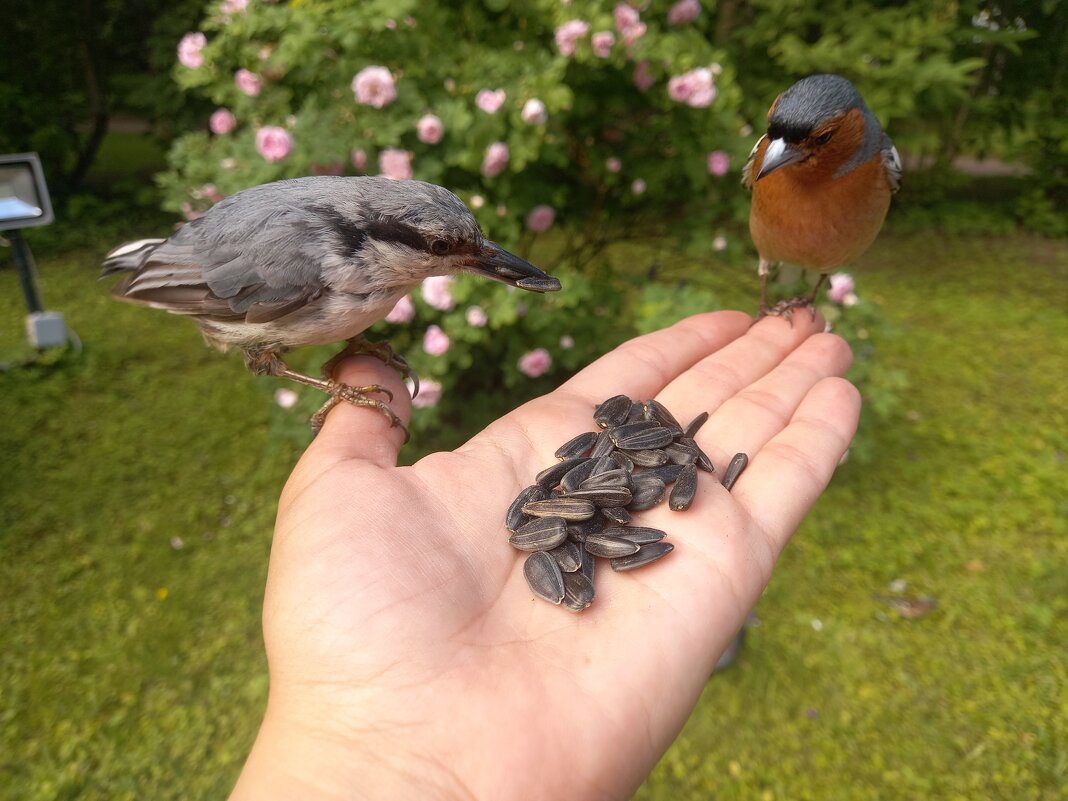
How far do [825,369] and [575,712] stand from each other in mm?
2093

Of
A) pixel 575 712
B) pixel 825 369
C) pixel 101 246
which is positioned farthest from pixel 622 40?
pixel 101 246

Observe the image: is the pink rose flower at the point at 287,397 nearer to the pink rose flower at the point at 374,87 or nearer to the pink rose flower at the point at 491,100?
the pink rose flower at the point at 374,87

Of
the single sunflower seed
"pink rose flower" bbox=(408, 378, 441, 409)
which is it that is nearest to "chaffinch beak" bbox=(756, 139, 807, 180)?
the single sunflower seed

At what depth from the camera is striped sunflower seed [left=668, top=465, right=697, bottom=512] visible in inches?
83.0

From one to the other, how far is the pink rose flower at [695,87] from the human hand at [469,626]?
219cm

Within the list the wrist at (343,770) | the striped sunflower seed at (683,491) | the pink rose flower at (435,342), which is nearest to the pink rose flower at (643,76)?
the pink rose flower at (435,342)

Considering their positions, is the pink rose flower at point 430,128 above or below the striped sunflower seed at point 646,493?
above

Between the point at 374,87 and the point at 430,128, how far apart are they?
1.06ft

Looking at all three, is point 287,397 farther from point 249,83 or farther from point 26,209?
point 26,209

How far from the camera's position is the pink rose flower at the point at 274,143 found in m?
3.38

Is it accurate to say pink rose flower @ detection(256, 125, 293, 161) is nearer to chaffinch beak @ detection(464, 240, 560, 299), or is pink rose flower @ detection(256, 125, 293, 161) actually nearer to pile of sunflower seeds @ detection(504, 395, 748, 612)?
chaffinch beak @ detection(464, 240, 560, 299)

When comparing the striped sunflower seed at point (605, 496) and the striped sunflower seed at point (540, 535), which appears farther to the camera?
the striped sunflower seed at point (605, 496)

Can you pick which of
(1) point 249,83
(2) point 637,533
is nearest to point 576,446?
(2) point 637,533

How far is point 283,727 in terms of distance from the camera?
1539mm
